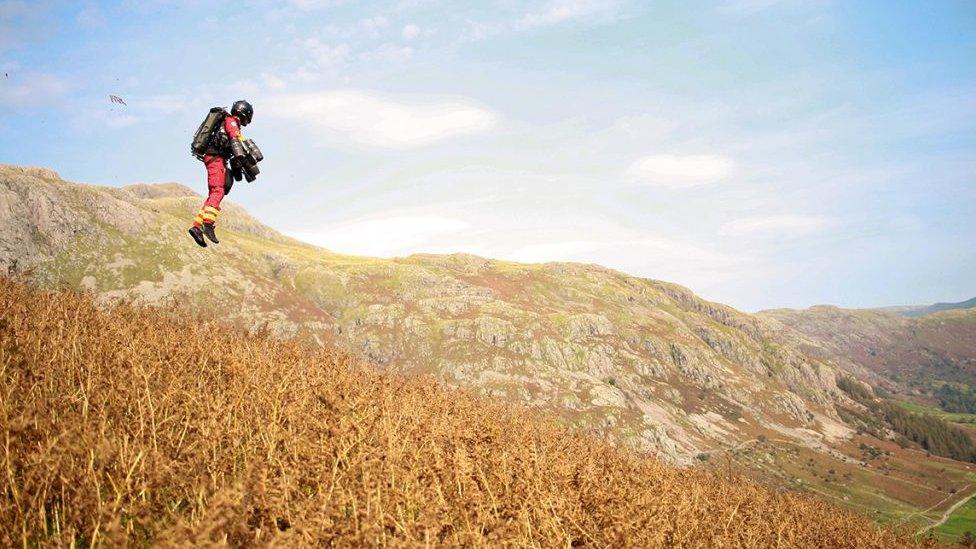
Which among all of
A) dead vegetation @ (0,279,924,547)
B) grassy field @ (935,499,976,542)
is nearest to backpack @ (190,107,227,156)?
dead vegetation @ (0,279,924,547)

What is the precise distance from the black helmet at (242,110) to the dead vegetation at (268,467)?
5.22 m

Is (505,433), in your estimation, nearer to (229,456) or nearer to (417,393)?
(417,393)

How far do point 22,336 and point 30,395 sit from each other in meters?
2.47

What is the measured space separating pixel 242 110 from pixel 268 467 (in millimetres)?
10253

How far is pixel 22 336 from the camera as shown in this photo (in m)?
7.41

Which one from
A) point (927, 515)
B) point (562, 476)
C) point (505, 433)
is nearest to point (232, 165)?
point (505, 433)

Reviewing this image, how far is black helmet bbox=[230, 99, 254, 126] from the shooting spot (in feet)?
39.5

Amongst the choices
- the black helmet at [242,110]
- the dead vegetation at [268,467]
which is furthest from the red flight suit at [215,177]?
the dead vegetation at [268,467]

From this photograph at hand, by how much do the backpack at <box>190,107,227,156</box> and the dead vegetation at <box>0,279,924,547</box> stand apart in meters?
4.15

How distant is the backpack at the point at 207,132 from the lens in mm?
11641

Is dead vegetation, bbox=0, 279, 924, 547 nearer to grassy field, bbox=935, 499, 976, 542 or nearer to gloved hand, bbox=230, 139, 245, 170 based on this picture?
gloved hand, bbox=230, 139, 245, 170

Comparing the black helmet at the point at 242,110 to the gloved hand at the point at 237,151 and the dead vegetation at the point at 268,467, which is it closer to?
the gloved hand at the point at 237,151

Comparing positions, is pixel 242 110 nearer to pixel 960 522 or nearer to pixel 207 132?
pixel 207 132

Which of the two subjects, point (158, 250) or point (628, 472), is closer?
point (628, 472)
